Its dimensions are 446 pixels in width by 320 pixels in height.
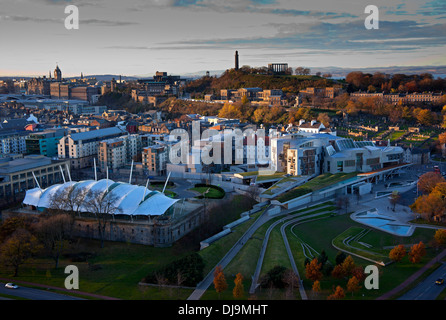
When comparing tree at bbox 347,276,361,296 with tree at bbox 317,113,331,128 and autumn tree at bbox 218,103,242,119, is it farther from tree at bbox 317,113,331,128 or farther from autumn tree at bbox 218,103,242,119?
autumn tree at bbox 218,103,242,119

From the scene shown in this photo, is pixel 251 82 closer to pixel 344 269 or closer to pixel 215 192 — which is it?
pixel 215 192

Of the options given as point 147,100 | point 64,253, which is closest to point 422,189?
point 64,253

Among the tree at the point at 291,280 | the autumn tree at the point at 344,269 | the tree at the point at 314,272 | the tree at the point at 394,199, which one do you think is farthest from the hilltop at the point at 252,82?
the tree at the point at 291,280

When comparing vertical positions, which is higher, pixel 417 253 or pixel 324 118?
pixel 324 118

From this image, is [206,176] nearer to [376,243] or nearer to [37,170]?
[37,170]

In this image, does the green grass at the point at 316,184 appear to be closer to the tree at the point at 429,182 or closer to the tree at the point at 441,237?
the tree at the point at 429,182

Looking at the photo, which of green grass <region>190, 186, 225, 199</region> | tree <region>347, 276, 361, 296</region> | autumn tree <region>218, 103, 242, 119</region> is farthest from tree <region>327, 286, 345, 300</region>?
autumn tree <region>218, 103, 242, 119</region>

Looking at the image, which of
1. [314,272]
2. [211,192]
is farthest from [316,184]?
[314,272]
